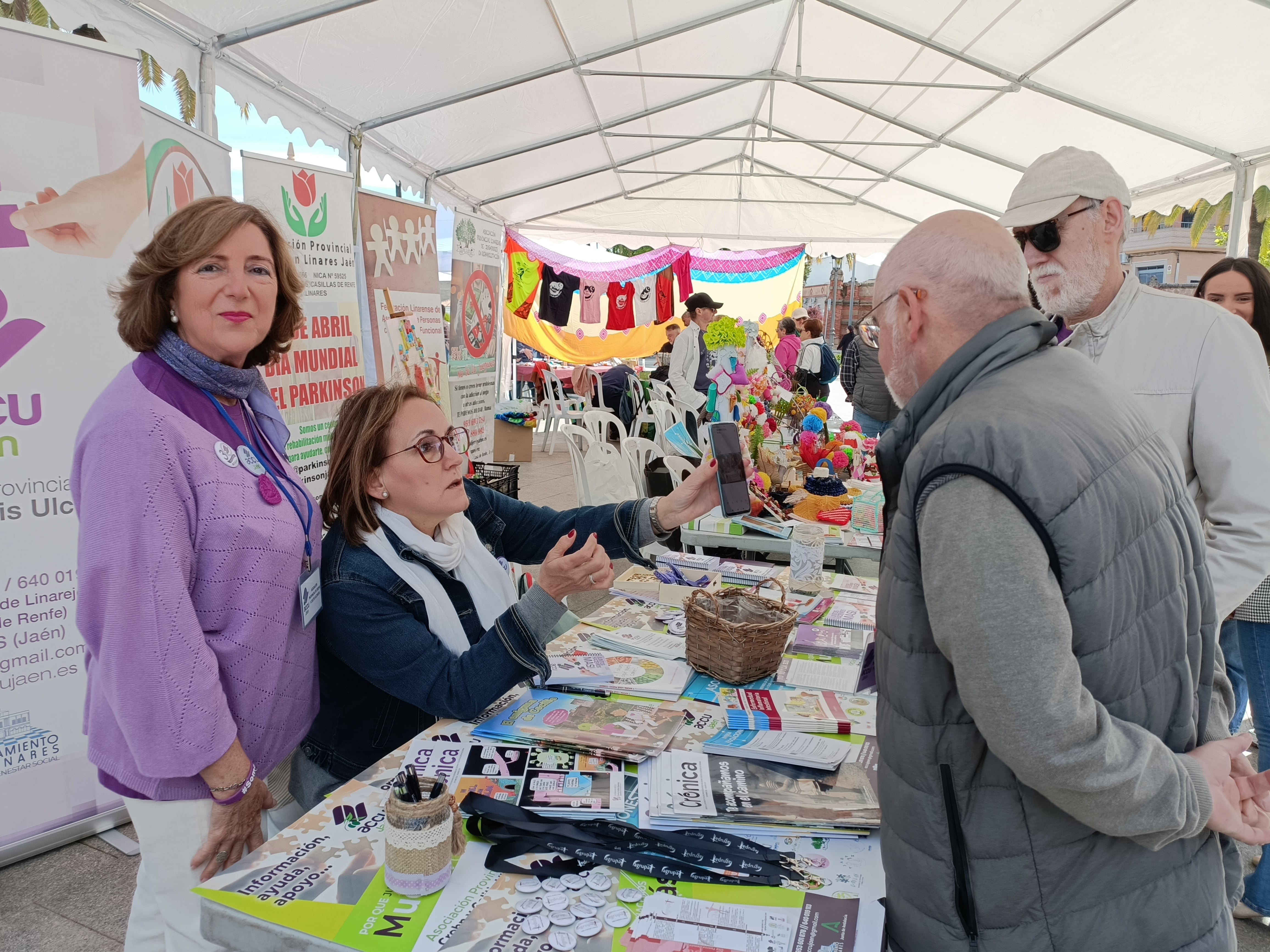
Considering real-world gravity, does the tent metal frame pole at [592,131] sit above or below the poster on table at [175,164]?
above

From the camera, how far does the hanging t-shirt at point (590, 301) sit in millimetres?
12312

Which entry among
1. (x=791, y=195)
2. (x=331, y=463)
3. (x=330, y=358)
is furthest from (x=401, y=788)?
(x=791, y=195)

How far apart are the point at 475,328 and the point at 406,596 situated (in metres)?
4.49

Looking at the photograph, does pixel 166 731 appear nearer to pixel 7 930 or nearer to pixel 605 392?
pixel 7 930

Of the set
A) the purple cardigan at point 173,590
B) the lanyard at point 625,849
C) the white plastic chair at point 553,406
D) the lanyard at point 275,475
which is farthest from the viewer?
the white plastic chair at point 553,406

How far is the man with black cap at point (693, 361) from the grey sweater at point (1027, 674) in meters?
6.52

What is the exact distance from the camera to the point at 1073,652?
938mm

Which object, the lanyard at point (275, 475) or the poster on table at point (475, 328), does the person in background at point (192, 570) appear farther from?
the poster on table at point (475, 328)

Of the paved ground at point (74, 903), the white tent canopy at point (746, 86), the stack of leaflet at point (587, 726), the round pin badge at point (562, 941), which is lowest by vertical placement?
the paved ground at point (74, 903)

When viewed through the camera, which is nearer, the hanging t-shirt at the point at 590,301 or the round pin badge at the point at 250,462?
the round pin badge at the point at 250,462

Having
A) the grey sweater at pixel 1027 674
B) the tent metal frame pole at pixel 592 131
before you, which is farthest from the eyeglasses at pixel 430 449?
the tent metal frame pole at pixel 592 131

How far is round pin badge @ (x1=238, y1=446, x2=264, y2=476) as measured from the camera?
1470 millimetres

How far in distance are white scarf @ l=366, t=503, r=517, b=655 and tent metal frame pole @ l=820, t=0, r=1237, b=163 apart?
21.7ft

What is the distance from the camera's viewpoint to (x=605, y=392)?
393 inches
